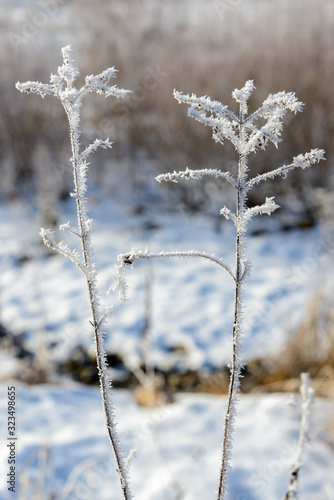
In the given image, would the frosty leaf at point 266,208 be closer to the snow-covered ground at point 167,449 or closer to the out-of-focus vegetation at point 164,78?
the snow-covered ground at point 167,449

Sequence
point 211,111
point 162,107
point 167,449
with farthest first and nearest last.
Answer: point 162,107 → point 167,449 → point 211,111

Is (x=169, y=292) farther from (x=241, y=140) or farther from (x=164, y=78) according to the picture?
(x=241, y=140)

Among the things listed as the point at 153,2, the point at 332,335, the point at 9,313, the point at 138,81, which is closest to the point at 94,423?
the point at 332,335

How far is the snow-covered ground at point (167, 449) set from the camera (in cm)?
167

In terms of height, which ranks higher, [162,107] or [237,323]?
[162,107]

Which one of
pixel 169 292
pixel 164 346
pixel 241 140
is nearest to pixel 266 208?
pixel 241 140

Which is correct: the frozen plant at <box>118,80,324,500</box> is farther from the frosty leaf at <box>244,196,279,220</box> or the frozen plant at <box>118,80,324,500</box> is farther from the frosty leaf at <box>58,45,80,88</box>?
the frosty leaf at <box>58,45,80,88</box>

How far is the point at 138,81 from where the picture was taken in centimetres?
593

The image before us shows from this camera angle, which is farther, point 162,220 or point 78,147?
point 162,220

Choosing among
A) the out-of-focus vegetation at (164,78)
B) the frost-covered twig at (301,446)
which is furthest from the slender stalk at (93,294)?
the out-of-focus vegetation at (164,78)

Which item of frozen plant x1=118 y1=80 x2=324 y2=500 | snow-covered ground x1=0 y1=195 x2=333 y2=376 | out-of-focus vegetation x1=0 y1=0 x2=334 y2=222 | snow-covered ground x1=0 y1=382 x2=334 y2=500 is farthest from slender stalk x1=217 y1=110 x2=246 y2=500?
out-of-focus vegetation x1=0 y1=0 x2=334 y2=222

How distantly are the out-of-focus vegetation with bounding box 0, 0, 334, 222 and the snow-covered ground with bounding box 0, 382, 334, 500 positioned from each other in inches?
125

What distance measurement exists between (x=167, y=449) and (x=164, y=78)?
472 centimetres

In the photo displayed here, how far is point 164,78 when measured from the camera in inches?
225
